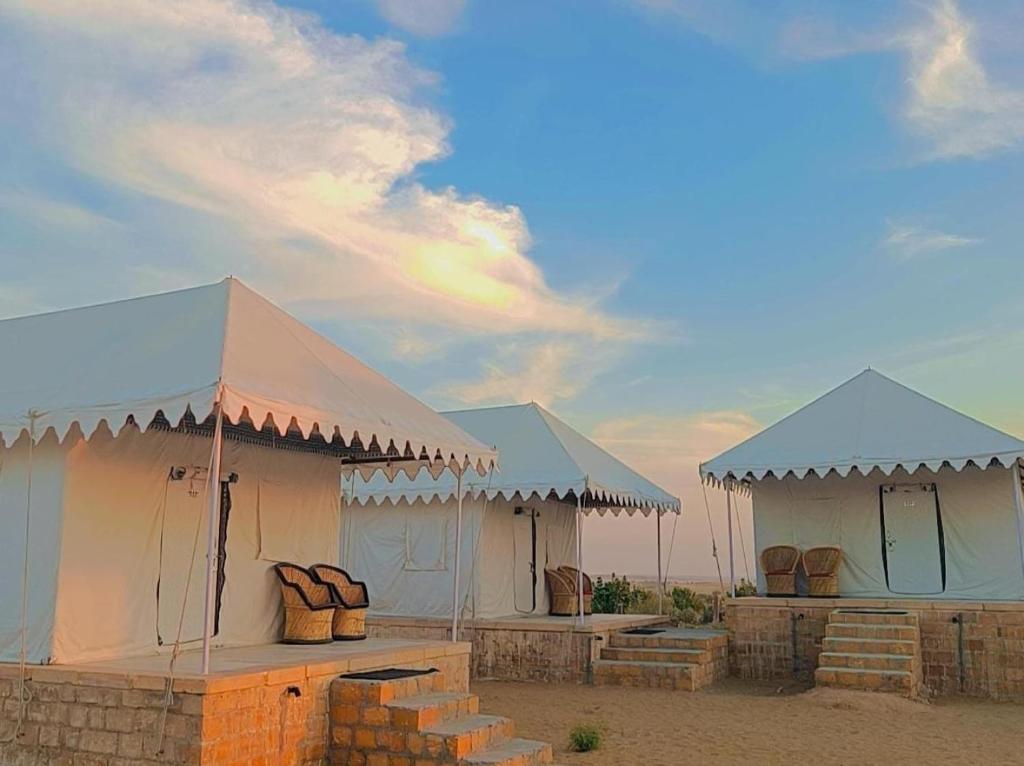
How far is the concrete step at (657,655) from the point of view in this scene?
436 inches

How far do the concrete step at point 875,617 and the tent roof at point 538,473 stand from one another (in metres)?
3.14

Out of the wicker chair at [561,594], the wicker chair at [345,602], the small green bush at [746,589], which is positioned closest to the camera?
the wicker chair at [345,602]

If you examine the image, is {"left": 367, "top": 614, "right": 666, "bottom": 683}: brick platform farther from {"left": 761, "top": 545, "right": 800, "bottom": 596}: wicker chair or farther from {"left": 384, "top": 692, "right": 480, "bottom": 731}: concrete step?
{"left": 384, "top": 692, "right": 480, "bottom": 731}: concrete step

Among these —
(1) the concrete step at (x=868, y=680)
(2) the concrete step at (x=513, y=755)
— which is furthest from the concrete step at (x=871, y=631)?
(2) the concrete step at (x=513, y=755)

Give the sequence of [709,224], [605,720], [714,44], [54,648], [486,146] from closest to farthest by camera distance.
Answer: [54,648], [605,720], [714,44], [486,146], [709,224]

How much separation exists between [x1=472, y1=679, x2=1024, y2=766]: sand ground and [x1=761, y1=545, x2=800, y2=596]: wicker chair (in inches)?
74.2

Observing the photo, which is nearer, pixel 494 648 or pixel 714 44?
pixel 714 44

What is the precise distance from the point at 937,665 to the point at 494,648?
5399mm

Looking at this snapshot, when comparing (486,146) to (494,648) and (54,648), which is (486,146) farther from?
(54,648)

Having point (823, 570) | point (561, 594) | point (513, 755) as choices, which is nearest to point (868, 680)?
point (823, 570)

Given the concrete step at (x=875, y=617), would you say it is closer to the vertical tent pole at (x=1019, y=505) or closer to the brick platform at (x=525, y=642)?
the vertical tent pole at (x=1019, y=505)

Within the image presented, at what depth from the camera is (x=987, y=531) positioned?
1217 centimetres

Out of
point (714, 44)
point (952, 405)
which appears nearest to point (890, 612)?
point (952, 405)

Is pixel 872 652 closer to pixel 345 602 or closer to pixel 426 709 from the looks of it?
pixel 345 602
